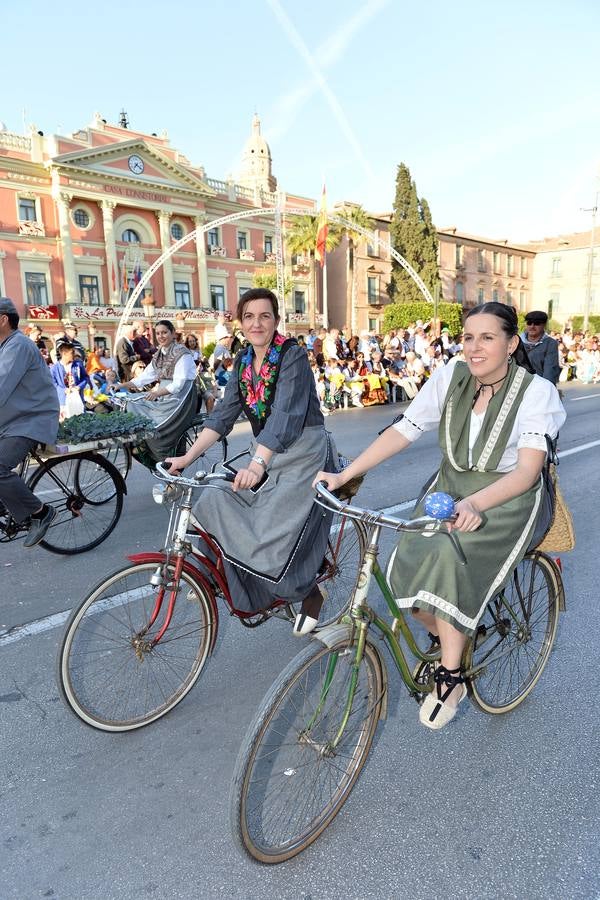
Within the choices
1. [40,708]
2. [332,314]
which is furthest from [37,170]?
[40,708]

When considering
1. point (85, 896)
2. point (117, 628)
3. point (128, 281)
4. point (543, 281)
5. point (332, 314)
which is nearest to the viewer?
point (85, 896)

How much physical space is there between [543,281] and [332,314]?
31.9 metres

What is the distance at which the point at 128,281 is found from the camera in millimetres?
40500

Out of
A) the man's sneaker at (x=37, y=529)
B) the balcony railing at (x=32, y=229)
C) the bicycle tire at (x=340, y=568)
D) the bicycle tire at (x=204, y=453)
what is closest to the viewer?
A: the bicycle tire at (x=340, y=568)

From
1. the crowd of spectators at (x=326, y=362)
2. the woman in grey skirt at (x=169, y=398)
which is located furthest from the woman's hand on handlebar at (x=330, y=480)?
the crowd of spectators at (x=326, y=362)

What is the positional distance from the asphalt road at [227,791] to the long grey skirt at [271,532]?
0.64m

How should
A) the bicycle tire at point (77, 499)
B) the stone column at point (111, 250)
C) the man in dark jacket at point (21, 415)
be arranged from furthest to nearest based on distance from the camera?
the stone column at point (111, 250) → the bicycle tire at point (77, 499) → the man in dark jacket at point (21, 415)

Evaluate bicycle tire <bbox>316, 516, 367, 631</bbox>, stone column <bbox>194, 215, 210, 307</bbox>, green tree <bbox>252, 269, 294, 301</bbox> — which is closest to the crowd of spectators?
bicycle tire <bbox>316, 516, 367, 631</bbox>

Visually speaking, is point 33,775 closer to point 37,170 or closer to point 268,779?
point 268,779

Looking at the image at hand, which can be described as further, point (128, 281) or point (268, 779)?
point (128, 281)

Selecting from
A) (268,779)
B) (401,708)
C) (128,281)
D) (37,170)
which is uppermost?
(37,170)

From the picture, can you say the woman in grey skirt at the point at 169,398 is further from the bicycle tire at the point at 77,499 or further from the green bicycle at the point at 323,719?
the green bicycle at the point at 323,719

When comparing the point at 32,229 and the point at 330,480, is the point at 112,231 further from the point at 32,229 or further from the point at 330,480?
the point at 330,480

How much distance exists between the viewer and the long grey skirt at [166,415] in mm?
6750
